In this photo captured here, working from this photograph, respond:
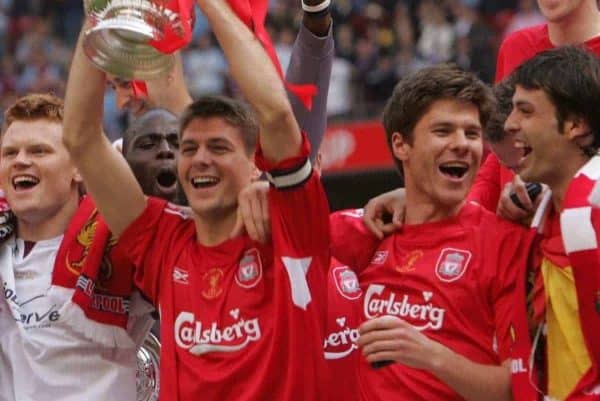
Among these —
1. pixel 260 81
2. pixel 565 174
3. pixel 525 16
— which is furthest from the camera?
pixel 525 16

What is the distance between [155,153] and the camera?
18.1 ft

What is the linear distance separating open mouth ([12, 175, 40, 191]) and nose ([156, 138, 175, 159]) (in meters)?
0.64

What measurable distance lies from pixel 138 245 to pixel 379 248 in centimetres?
76

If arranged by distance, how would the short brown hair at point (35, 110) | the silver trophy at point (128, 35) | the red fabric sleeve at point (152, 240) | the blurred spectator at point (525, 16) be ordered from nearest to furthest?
1. the silver trophy at point (128, 35)
2. the red fabric sleeve at point (152, 240)
3. the short brown hair at point (35, 110)
4. the blurred spectator at point (525, 16)

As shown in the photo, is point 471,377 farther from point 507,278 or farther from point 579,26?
point 579,26

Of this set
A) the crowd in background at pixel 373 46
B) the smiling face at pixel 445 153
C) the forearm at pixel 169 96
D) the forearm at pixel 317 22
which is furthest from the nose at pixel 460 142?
the crowd in background at pixel 373 46

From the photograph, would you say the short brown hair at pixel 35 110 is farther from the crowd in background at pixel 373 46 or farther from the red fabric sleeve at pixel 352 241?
the crowd in background at pixel 373 46

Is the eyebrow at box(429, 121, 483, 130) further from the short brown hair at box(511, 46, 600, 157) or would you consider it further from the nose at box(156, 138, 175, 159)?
the nose at box(156, 138, 175, 159)

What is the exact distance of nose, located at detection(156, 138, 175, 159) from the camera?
551 cm

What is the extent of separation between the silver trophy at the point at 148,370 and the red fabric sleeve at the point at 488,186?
1411mm

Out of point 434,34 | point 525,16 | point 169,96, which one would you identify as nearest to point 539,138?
point 169,96

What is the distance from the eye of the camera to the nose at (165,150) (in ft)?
18.1

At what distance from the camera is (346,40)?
14.4m

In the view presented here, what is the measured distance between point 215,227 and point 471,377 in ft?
3.21
